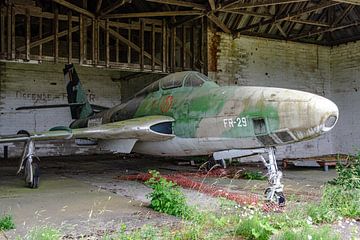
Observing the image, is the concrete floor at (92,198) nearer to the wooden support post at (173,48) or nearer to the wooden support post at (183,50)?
the wooden support post at (173,48)

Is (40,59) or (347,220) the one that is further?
(40,59)

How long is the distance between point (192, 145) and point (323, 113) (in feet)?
10.4

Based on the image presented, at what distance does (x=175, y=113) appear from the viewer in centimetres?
883

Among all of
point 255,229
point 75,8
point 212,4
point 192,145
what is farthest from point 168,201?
point 75,8

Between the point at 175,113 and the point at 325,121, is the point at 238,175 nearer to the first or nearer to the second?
the point at 175,113

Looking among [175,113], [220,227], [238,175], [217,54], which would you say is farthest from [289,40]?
[220,227]

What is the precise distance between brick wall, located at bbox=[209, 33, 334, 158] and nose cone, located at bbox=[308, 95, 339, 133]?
871 centimetres

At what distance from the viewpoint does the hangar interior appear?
13.1m

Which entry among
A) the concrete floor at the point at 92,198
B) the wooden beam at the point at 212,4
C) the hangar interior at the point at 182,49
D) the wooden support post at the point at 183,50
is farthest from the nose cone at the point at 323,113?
the wooden support post at the point at 183,50

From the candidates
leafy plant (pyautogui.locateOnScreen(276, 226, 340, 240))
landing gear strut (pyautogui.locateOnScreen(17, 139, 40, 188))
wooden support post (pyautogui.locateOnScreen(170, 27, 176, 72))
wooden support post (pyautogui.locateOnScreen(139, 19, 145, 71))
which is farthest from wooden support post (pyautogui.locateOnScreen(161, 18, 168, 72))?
leafy plant (pyautogui.locateOnScreen(276, 226, 340, 240))

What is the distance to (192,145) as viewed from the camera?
27.7ft

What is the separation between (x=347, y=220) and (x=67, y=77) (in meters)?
11.0

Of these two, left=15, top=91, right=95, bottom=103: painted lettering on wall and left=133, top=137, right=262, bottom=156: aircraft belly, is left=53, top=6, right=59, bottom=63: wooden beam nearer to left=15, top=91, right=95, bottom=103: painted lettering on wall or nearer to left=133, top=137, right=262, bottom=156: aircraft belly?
left=133, top=137, right=262, bottom=156: aircraft belly

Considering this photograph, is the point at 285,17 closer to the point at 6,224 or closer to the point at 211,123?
the point at 211,123
